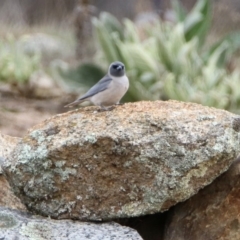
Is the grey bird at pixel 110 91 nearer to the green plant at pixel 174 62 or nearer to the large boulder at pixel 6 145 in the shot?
the large boulder at pixel 6 145

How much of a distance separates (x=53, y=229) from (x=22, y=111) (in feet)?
17.5

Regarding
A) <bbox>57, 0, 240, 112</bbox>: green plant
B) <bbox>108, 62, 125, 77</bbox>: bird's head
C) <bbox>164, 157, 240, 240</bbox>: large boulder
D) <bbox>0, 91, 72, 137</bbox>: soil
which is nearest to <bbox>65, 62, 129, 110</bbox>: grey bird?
<bbox>108, 62, 125, 77</bbox>: bird's head

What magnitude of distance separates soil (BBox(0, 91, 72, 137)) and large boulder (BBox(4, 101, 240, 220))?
390cm

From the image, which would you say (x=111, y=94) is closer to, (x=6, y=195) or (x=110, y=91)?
(x=110, y=91)

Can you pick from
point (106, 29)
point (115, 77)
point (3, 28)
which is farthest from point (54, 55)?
point (115, 77)

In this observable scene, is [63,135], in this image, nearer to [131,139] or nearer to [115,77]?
[131,139]

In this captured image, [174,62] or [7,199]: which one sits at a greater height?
[174,62]

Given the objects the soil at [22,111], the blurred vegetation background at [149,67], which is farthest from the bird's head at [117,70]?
the blurred vegetation background at [149,67]

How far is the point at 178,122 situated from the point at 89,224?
0.81 m

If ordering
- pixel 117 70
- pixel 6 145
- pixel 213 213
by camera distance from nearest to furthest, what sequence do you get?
1. pixel 213 213
2. pixel 117 70
3. pixel 6 145

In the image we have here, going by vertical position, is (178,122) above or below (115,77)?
below

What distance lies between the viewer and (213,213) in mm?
4164

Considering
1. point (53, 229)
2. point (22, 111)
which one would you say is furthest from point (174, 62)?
point (53, 229)

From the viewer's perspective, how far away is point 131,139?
12.4 ft
